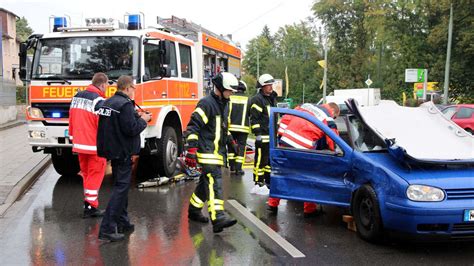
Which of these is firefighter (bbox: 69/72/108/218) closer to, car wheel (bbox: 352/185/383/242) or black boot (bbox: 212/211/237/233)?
black boot (bbox: 212/211/237/233)

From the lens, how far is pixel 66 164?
9.62 meters

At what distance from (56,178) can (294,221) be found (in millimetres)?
5406

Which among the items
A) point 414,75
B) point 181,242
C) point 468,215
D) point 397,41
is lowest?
point 181,242

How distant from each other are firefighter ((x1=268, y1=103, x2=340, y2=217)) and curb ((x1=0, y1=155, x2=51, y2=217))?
3.81m

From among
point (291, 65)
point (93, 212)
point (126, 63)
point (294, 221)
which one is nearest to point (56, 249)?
point (93, 212)

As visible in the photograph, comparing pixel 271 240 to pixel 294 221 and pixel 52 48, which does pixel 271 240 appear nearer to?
pixel 294 221

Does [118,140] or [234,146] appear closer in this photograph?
[118,140]

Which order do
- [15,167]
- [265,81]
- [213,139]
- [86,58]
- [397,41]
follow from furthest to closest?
[397,41] < [15,167] < [86,58] < [265,81] < [213,139]

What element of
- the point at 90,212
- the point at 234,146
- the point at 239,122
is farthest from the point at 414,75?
the point at 90,212

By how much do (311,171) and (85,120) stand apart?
9.80ft

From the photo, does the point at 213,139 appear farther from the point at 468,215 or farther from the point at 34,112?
the point at 34,112

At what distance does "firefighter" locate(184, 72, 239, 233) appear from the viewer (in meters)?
5.68

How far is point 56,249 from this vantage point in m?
5.22

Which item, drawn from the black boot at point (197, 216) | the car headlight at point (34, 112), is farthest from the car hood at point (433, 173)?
the car headlight at point (34, 112)
